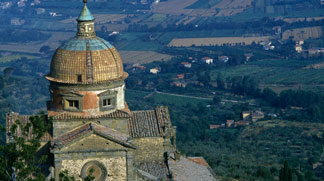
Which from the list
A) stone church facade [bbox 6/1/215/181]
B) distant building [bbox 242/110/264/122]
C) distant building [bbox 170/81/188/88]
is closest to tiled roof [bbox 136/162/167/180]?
stone church facade [bbox 6/1/215/181]

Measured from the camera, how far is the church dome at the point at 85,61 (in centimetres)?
3688

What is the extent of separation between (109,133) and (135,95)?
329 feet

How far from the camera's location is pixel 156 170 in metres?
40.5

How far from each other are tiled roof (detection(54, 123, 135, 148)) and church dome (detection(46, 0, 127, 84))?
263cm

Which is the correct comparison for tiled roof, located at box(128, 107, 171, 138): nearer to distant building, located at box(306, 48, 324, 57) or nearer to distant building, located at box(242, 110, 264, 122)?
distant building, located at box(242, 110, 264, 122)

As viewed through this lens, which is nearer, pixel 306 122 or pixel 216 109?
pixel 306 122

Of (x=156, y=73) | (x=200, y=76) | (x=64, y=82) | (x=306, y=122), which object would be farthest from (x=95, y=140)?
(x=156, y=73)

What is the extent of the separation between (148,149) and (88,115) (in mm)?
5345

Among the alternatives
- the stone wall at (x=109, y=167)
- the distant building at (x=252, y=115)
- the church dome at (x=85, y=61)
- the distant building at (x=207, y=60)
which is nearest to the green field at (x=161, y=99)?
the distant building at (x=252, y=115)

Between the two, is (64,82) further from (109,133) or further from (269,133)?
(269,133)

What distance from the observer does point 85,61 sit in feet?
121

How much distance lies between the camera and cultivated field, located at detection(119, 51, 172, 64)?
585 ft

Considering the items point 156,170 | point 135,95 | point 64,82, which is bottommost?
point 135,95

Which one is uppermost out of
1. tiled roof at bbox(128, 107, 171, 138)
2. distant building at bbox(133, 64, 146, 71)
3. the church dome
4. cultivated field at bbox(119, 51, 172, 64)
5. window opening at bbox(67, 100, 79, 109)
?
the church dome
